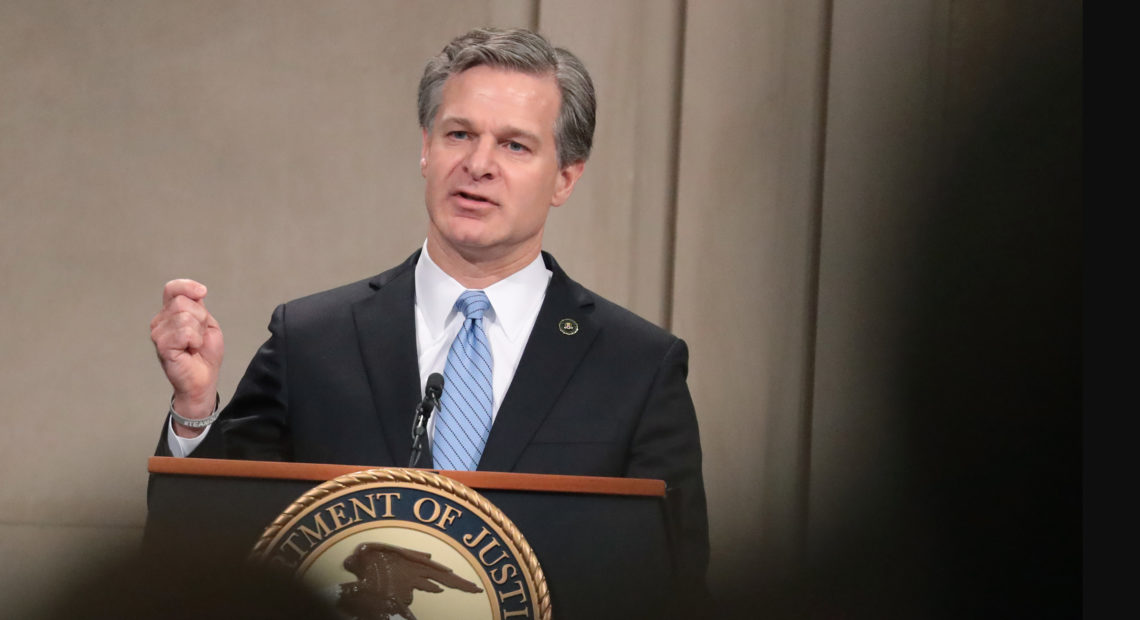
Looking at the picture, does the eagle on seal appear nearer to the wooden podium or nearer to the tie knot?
the wooden podium

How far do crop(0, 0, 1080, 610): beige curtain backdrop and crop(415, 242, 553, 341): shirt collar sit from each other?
47.2 inches

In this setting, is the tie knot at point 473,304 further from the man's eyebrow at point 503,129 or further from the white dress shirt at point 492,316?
the man's eyebrow at point 503,129

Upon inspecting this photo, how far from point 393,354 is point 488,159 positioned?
376 millimetres

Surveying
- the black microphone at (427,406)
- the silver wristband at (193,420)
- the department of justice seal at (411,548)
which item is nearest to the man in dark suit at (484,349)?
the silver wristband at (193,420)

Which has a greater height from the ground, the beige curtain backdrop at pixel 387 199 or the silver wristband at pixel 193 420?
the beige curtain backdrop at pixel 387 199

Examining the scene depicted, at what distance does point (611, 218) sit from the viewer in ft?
11.5

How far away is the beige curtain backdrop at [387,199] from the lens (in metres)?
3.11

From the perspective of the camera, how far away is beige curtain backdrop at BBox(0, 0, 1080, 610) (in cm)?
311

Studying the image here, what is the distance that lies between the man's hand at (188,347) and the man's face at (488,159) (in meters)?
0.48

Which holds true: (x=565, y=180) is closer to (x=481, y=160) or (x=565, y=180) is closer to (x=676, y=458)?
(x=481, y=160)

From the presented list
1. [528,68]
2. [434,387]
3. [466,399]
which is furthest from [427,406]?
[528,68]

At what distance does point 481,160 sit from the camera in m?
2.07

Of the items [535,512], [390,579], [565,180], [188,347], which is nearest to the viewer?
[390,579]

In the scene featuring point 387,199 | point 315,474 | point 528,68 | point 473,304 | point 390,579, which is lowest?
point 390,579
